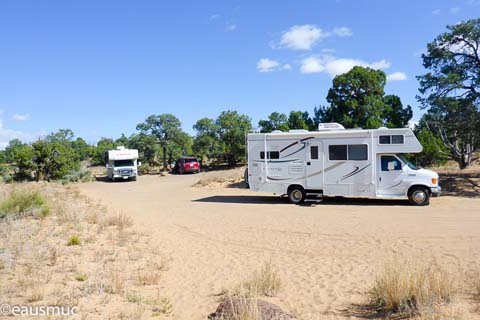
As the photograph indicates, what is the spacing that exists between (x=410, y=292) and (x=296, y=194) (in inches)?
432

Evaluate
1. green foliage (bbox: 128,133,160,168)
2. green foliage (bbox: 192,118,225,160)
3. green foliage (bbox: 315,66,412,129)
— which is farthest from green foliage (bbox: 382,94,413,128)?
green foliage (bbox: 128,133,160,168)

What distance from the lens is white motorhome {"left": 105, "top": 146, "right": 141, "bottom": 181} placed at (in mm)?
32688

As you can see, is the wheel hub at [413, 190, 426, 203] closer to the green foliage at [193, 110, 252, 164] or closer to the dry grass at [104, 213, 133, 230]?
the dry grass at [104, 213, 133, 230]

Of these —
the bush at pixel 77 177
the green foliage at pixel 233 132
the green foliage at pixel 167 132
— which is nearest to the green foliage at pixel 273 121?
the green foliage at pixel 233 132

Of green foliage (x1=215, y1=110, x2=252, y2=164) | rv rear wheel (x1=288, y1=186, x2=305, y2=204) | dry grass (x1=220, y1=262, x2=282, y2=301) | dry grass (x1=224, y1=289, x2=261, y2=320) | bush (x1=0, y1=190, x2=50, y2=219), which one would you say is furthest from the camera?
green foliage (x1=215, y1=110, x2=252, y2=164)

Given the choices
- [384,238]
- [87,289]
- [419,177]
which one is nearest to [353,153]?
[419,177]

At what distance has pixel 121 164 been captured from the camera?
109 ft

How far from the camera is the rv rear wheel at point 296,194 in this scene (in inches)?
620

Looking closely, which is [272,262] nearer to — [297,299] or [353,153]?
[297,299]

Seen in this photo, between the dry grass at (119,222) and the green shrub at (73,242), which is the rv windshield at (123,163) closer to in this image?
the dry grass at (119,222)

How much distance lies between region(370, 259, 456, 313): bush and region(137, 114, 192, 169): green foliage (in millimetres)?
39243

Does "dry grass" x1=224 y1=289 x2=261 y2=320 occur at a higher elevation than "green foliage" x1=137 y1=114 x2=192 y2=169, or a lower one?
lower

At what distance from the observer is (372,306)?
524 cm

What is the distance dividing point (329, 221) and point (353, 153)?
410cm
